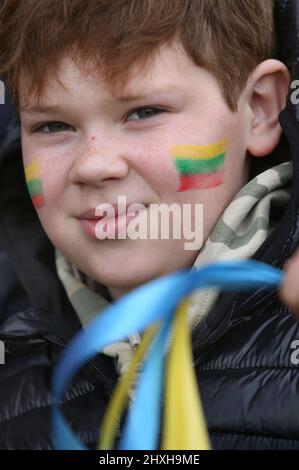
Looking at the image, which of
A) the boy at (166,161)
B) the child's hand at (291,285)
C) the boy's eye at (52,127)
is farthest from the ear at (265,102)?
the child's hand at (291,285)

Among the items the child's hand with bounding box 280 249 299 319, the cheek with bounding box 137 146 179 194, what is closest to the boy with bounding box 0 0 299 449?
the cheek with bounding box 137 146 179 194

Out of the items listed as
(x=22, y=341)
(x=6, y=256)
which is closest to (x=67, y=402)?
(x=22, y=341)

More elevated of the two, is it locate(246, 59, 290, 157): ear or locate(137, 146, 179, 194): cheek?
locate(246, 59, 290, 157): ear

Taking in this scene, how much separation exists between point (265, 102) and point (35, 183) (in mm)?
406

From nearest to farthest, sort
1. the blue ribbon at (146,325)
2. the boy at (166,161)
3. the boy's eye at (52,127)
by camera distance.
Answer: the blue ribbon at (146,325)
the boy at (166,161)
the boy's eye at (52,127)

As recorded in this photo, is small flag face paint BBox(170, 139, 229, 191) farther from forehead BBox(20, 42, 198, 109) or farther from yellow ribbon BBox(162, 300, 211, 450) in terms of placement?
yellow ribbon BBox(162, 300, 211, 450)

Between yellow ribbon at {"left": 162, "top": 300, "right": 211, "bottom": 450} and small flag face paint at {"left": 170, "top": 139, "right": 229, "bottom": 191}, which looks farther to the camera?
small flag face paint at {"left": 170, "top": 139, "right": 229, "bottom": 191}

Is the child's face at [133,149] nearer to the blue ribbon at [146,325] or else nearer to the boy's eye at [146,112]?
the boy's eye at [146,112]

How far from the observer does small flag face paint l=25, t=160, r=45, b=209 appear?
1.39 m

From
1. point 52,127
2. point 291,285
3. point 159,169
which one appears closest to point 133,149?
point 159,169

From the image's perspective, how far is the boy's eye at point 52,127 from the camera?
1347mm

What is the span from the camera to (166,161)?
4.20 feet

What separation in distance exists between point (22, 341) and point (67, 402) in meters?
0.18

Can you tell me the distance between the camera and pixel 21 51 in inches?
53.0
